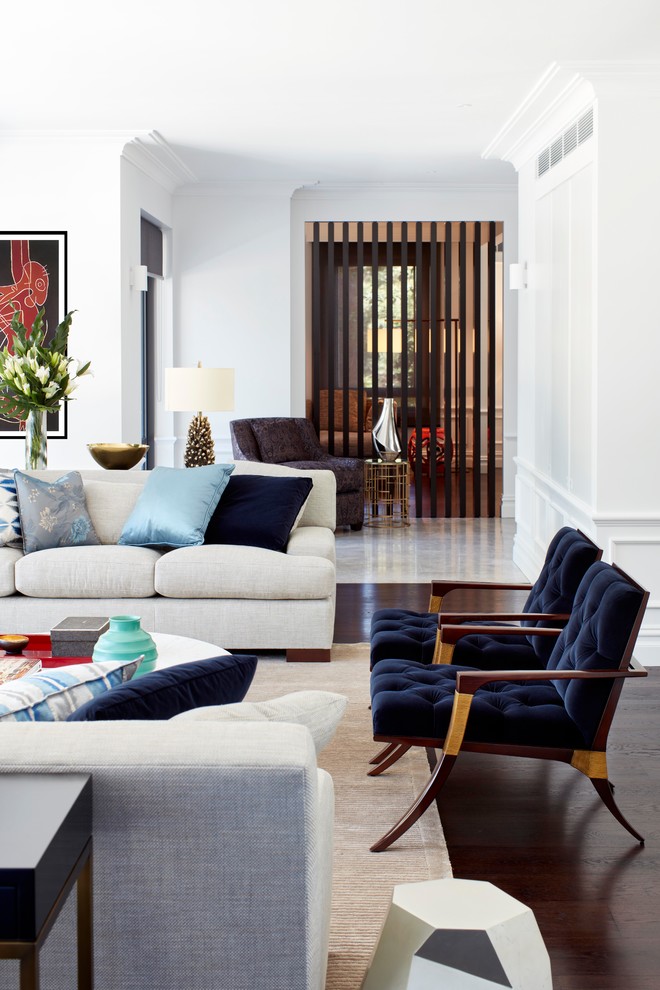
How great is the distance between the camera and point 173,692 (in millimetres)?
1964

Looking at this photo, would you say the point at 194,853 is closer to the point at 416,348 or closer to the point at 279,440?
the point at 279,440

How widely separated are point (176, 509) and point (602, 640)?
253 centimetres

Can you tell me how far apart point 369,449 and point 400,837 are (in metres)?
7.12

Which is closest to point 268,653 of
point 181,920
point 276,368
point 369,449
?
point 181,920

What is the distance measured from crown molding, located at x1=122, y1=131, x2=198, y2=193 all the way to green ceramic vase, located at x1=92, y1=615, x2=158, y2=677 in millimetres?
4564

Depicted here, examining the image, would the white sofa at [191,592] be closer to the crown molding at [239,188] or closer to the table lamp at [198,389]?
the table lamp at [198,389]

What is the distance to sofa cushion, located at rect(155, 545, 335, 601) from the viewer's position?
183 inches

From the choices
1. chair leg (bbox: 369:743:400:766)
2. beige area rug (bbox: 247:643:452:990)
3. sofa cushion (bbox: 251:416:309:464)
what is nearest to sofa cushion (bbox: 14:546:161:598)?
beige area rug (bbox: 247:643:452:990)

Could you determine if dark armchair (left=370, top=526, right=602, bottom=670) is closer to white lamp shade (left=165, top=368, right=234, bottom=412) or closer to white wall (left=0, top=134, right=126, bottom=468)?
white lamp shade (left=165, top=368, right=234, bottom=412)

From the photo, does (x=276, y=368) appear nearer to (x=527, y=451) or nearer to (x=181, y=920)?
(x=527, y=451)

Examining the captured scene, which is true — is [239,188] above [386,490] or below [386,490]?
above

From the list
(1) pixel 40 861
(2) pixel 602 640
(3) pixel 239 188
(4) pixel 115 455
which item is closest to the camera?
(1) pixel 40 861

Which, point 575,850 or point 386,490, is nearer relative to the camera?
point 575,850

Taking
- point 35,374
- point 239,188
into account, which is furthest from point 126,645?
point 239,188
